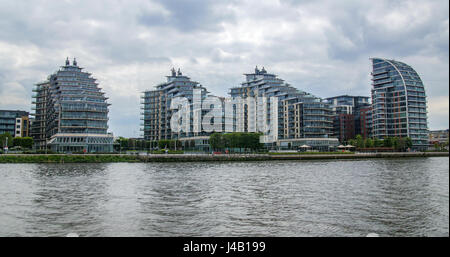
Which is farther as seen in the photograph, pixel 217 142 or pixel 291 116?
pixel 291 116

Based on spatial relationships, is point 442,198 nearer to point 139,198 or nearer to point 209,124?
point 139,198

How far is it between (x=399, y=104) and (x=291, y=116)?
56282mm

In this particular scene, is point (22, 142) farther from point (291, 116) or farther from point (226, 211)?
point (226, 211)

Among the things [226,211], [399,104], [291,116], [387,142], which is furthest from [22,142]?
[399,104]

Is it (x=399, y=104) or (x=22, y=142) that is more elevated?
(x=399, y=104)

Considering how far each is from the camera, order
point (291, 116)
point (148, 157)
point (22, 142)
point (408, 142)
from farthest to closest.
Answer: point (291, 116) < point (408, 142) < point (22, 142) < point (148, 157)

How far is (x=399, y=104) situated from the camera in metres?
186

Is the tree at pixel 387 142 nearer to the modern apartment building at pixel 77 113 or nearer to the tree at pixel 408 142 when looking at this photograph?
the tree at pixel 408 142

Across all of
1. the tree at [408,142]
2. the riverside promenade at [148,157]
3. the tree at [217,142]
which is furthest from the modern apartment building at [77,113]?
the tree at [408,142]
